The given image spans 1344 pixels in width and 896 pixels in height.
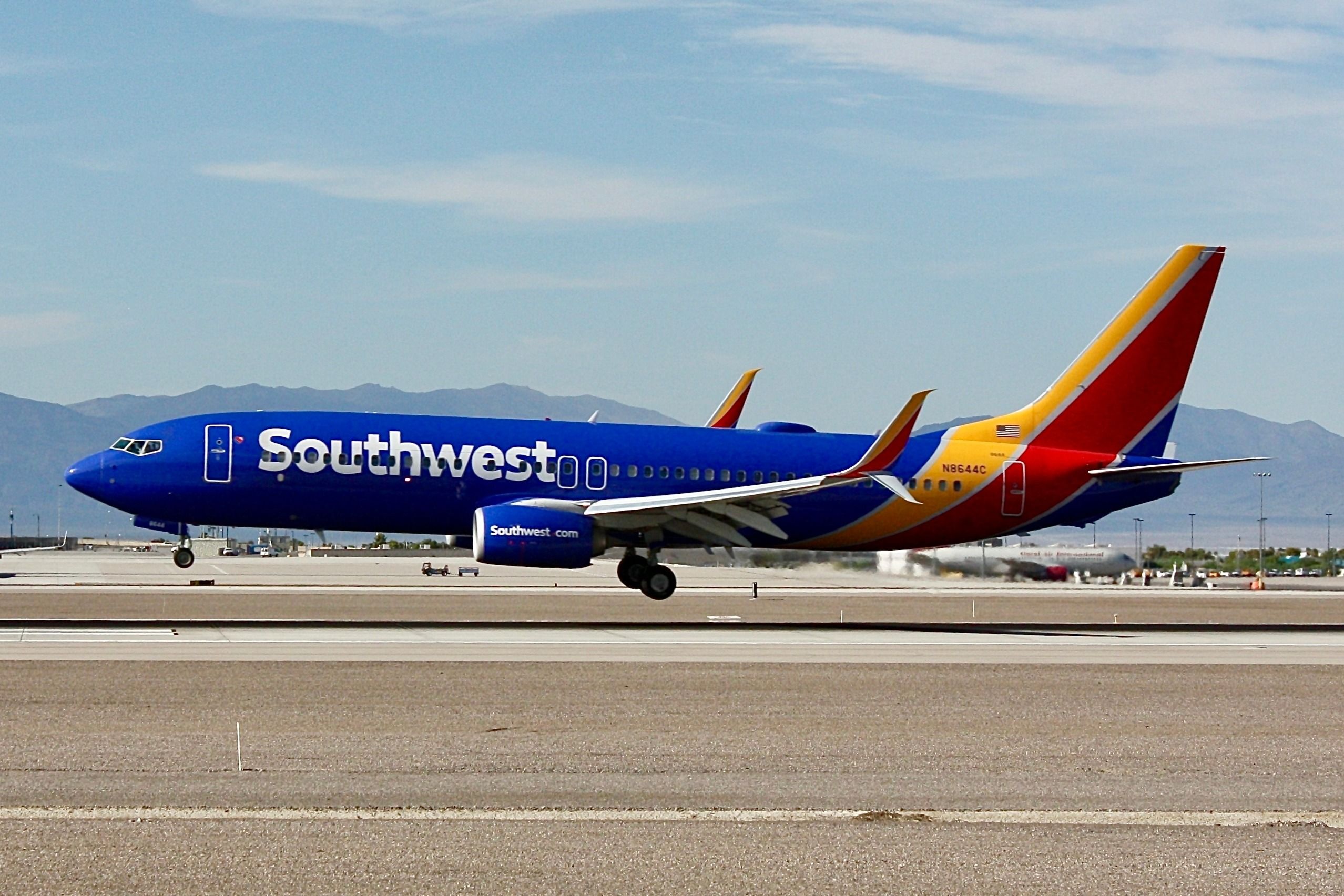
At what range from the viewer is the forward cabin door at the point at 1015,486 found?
4288cm


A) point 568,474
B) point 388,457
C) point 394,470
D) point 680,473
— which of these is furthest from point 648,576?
point 388,457

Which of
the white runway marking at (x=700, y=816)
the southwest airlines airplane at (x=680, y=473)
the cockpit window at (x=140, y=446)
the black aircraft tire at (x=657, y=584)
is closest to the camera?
the white runway marking at (x=700, y=816)

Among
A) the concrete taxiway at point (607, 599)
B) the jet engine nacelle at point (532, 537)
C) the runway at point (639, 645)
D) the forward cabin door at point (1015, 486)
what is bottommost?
the concrete taxiway at point (607, 599)

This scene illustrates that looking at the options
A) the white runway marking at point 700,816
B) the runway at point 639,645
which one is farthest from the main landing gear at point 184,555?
the white runway marking at point 700,816

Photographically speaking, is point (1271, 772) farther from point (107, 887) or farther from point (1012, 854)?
point (107, 887)

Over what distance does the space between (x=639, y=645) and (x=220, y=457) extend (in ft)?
45.9

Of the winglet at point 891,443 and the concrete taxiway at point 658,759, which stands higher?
the winglet at point 891,443

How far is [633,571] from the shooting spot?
41.9m

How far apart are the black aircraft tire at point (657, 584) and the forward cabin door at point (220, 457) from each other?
10079 millimetres

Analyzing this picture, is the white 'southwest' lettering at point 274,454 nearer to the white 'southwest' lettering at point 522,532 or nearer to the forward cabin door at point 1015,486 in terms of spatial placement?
the white 'southwest' lettering at point 522,532

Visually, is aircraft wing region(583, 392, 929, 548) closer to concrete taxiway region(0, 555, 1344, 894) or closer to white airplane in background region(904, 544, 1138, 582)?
concrete taxiway region(0, 555, 1344, 894)

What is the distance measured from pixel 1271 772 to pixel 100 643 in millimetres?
18716

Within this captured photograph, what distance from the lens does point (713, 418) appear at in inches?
1962

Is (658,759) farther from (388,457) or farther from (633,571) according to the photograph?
(633,571)
